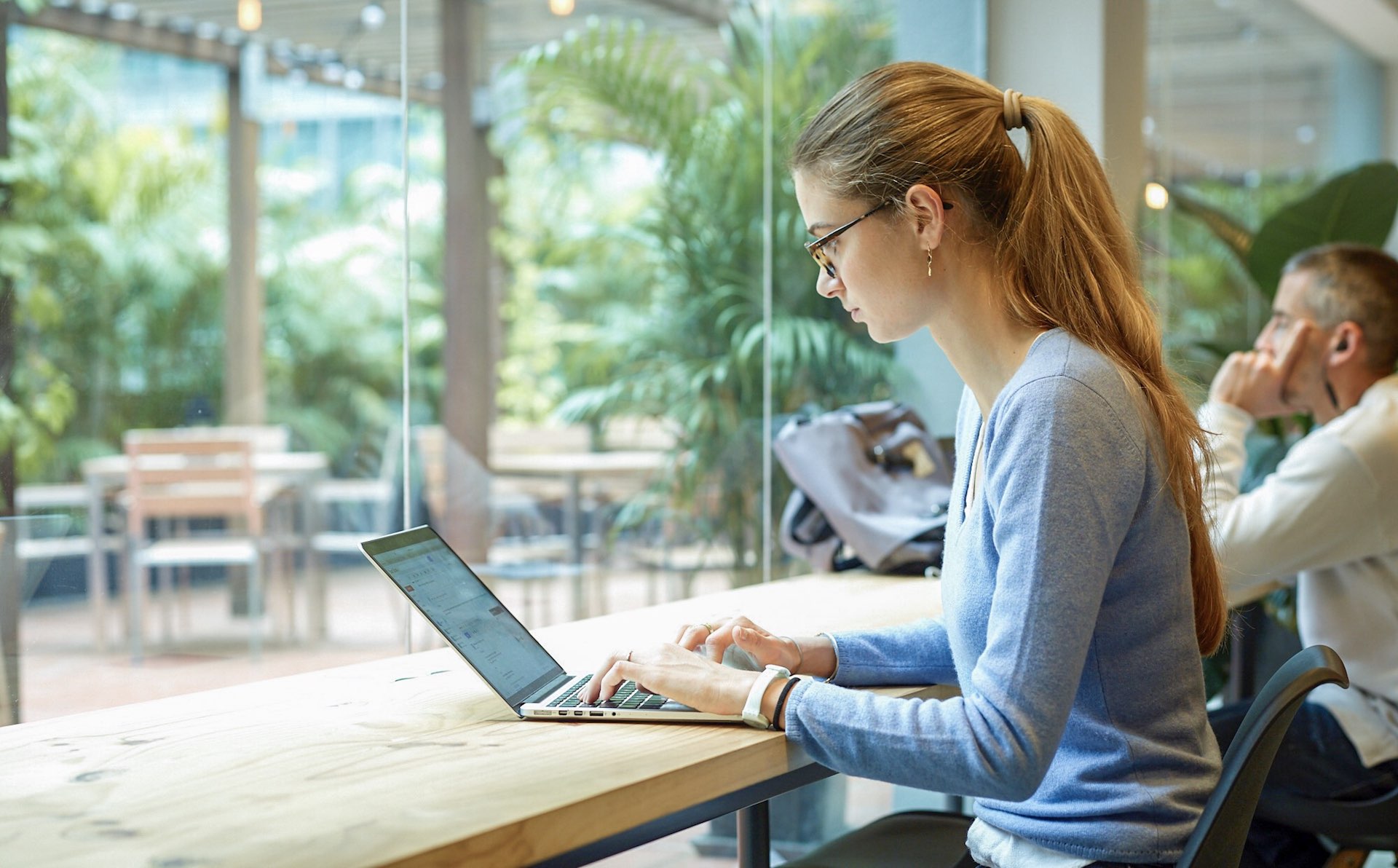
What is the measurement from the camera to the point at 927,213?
1314mm

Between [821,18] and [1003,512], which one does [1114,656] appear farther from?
[821,18]

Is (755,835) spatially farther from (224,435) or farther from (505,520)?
(224,435)

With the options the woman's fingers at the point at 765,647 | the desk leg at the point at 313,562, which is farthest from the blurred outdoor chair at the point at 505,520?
the woman's fingers at the point at 765,647

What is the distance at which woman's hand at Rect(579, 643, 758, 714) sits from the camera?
1.23m

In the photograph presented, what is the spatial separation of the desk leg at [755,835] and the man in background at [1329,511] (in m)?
0.79

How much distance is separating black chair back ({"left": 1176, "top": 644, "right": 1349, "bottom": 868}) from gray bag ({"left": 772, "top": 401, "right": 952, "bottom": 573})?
109 centimetres

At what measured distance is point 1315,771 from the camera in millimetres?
1961

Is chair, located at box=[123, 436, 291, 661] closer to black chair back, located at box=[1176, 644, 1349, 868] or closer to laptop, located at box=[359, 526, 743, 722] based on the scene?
laptop, located at box=[359, 526, 743, 722]

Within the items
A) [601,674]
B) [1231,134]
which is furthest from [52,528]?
[1231,134]

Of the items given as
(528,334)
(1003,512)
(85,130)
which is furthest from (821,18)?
(1003,512)

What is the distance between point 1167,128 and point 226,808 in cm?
451

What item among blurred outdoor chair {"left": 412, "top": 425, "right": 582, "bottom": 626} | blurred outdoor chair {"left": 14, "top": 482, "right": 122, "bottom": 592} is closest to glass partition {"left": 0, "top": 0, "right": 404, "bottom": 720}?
blurred outdoor chair {"left": 14, "top": 482, "right": 122, "bottom": 592}

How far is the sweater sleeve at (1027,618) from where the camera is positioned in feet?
3.52

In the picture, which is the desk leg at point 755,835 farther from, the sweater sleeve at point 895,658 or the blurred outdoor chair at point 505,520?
the blurred outdoor chair at point 505,520
